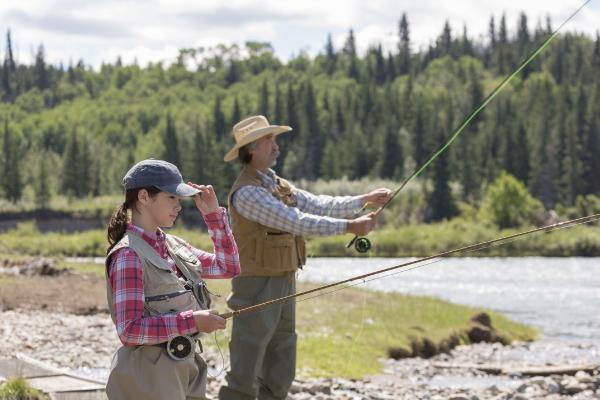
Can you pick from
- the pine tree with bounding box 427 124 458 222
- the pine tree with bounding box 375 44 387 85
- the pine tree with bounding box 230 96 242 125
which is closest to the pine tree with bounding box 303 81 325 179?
the pine tree with bounding box 230 96 242 125

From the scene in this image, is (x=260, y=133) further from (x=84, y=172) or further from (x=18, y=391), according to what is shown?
(x=84, y=172)

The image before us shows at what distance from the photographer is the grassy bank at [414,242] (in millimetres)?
67775

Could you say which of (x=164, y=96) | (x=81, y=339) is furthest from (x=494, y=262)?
(x=164, y=96)

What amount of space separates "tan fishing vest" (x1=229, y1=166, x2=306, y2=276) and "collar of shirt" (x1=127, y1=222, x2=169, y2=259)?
2.11 meters

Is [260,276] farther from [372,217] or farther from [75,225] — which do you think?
[75,225]

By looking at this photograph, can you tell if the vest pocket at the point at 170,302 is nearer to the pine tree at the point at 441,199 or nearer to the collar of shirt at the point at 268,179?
the collar of shirt at the point at 268,179

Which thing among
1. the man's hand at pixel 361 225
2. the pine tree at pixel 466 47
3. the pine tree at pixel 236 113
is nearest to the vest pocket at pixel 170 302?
the man's hand at pixel 361 225

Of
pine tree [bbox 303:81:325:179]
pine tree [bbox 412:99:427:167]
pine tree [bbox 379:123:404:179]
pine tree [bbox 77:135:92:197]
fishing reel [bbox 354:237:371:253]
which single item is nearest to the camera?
fishing reel [bbox 354:237:371:253]

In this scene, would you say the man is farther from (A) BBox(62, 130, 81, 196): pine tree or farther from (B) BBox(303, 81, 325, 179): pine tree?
(B) BBox(303, 81, 325, 179): pine tree

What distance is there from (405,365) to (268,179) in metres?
9.16

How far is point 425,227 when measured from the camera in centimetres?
8712

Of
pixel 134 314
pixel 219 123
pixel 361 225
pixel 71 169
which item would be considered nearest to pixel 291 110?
pixel 219 123

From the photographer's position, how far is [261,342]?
668cm

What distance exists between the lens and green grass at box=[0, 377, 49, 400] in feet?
25.4
